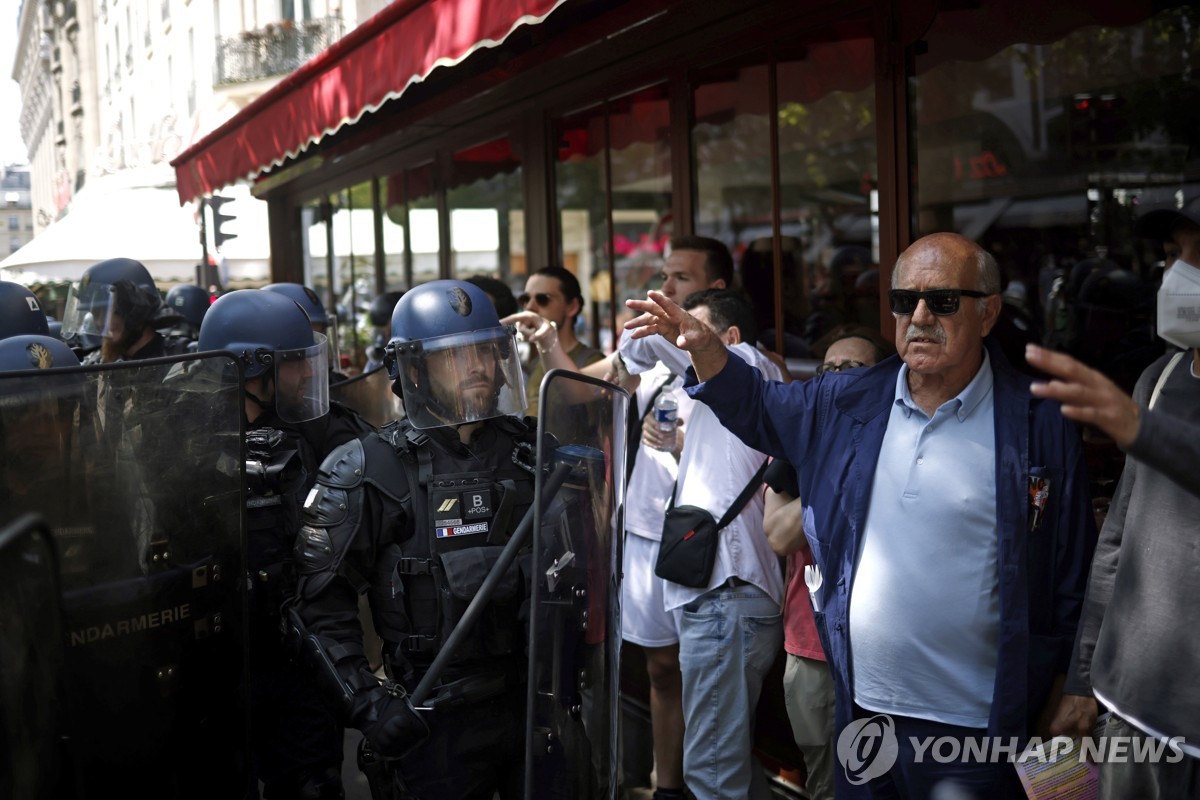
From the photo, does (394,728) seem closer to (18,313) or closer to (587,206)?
(18,313)

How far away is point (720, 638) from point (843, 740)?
73 centimetres

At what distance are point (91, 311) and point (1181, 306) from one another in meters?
5.09

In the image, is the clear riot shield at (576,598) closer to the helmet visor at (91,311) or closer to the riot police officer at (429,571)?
the riot police officer at (429,571)

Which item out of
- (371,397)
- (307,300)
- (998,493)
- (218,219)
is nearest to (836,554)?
(998,493)

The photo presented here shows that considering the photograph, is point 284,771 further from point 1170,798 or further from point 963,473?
point 1170,798

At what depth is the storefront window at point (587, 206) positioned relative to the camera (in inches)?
226

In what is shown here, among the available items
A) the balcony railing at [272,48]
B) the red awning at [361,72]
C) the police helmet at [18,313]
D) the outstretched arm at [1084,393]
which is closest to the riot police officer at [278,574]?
the red awning at [361,72]

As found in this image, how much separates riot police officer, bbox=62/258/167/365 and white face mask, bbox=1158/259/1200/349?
444 cm

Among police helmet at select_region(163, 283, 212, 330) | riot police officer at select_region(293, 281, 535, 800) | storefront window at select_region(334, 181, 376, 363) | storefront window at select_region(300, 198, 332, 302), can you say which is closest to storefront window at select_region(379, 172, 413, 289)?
storefront window at select_region(334, 181, 376, 363)

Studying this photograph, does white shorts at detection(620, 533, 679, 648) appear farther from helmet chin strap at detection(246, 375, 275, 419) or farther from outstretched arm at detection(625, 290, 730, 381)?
helmet chin strap at detection(246, 375, 275, 419)

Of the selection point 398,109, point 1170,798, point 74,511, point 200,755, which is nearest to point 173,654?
point 200,755

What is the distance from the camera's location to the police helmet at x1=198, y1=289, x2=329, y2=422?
148 inches

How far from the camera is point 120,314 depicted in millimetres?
5473

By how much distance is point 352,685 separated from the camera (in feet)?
8.70
